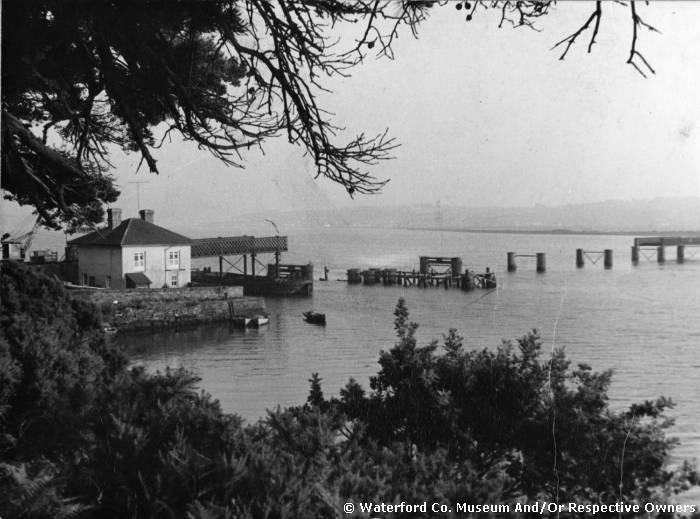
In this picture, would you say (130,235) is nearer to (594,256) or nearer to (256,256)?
(594,256)

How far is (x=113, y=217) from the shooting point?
476cm

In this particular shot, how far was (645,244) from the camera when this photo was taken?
16.1ft

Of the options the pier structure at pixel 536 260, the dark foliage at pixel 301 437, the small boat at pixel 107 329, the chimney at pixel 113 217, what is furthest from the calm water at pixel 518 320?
the chimney at pixel 113 217

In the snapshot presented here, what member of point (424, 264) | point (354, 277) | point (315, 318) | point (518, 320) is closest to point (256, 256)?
point (354, 277)

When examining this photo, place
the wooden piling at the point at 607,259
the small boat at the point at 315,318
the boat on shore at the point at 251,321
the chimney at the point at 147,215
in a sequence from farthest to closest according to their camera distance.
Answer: the boat on shore at the point at 251,321 → the small boat at the point at 315,318 → the wooden piling at the point at 607,259 → the chimney at the point at 147,215

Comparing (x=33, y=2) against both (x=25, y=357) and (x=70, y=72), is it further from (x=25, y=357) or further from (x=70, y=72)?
(x=25, y=357)

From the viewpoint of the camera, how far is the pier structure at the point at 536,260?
15.4 feet

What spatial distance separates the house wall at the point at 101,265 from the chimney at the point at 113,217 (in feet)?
0.53

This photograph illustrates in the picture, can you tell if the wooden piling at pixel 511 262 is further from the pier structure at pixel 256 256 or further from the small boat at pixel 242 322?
the small boat at pixel 242 322

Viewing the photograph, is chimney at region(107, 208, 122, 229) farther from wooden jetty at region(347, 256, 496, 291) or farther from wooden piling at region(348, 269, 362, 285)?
wooden piling at region(348, 269, 362, 285)

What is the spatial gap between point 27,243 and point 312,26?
Answer: 6.99ft

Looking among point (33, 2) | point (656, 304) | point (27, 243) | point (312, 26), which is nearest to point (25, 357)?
point (27, 243)

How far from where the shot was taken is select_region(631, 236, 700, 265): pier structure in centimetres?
455

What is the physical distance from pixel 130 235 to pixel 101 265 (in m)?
1.73
